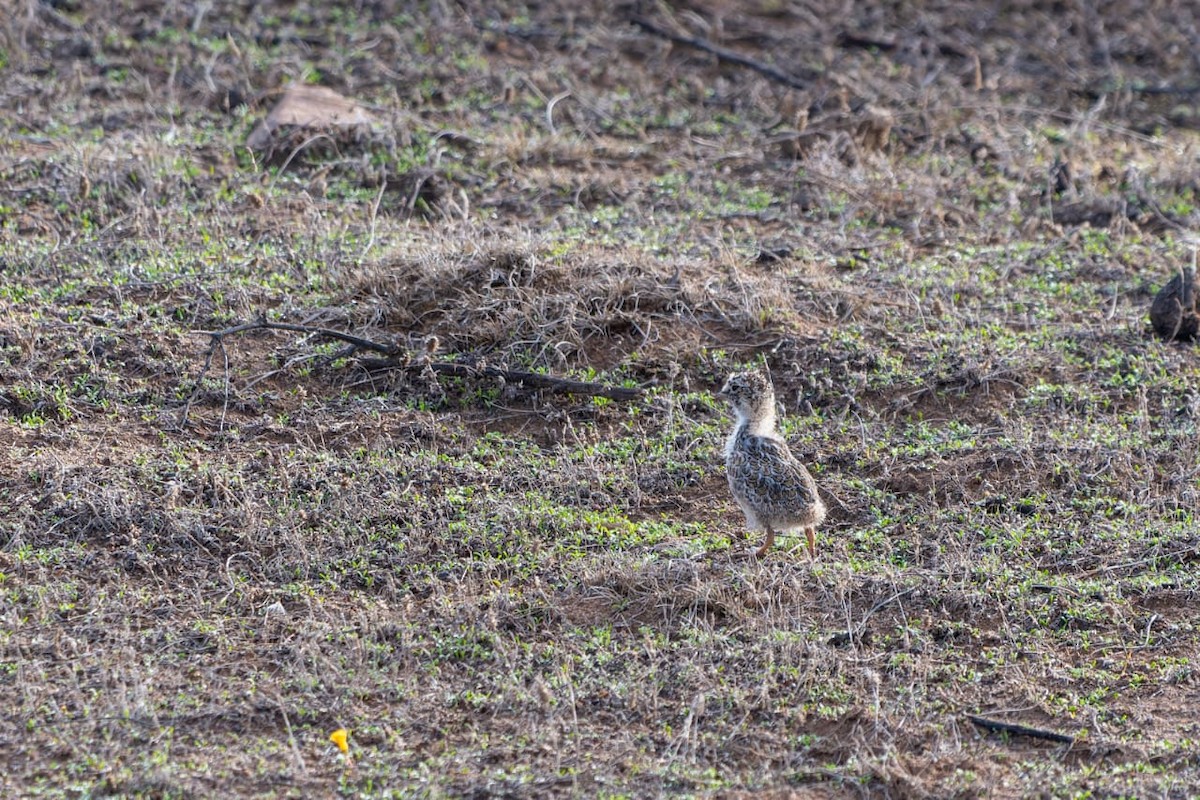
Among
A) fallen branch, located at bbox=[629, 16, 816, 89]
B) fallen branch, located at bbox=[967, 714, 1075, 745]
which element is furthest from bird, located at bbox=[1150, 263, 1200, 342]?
fallen branch, located at bbox=[629, 16, 816, 89]

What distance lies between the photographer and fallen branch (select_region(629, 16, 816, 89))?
41.4 feet

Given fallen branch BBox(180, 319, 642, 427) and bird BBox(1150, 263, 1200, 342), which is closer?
fallen branch BBox(180, 319, 642, 427)

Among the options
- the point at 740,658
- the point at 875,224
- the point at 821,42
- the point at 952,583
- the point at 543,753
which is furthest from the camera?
the point at 821,42

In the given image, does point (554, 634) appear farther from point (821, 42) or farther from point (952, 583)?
point (821, 42)

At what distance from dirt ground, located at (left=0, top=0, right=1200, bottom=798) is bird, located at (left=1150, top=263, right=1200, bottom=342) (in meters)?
0.24

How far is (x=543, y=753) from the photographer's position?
17.4 feet

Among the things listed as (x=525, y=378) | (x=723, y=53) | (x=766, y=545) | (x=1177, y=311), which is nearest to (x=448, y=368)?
(x=525, y=378)

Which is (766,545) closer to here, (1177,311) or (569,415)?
(569,415)

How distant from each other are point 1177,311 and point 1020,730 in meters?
4.09

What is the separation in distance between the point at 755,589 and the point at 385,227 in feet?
14.3

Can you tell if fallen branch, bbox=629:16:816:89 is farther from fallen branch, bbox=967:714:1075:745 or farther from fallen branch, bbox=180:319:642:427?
fallen branch, bbox=967:714:1075:745

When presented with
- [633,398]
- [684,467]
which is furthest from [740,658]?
[633,398]

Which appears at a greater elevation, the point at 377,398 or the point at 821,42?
the point at 821,42

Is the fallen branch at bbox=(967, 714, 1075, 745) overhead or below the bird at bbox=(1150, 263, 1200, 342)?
below
